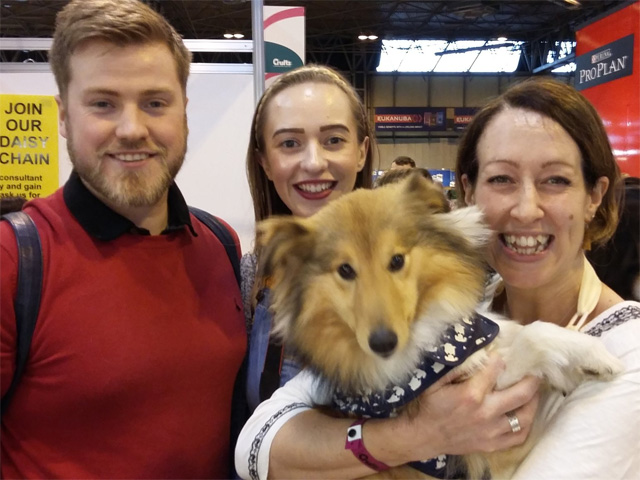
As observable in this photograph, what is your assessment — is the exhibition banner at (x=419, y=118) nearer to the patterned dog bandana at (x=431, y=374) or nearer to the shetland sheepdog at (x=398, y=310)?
the shetland sheepdog at (x=398, y=310)

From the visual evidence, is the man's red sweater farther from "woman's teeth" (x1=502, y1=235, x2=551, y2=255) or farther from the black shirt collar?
"woman's teeth" (x1=502, y1=235, x2=551, y2=255)

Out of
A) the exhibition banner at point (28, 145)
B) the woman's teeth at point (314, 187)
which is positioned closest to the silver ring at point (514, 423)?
the woman's teeth at point (314, 187)

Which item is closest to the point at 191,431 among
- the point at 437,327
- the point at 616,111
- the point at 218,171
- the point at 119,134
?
the point at 437,327

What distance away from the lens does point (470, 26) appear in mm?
20203

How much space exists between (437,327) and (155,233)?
1137 millimetres

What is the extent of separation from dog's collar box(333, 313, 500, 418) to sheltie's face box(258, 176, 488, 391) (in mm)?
34

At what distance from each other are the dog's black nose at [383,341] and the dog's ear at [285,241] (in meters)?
0.43

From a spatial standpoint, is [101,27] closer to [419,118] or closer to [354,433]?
[354,433]

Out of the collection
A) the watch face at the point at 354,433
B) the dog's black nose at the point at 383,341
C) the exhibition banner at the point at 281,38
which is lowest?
the watch face at the point at 354,433

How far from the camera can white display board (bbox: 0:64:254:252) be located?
4.21 m

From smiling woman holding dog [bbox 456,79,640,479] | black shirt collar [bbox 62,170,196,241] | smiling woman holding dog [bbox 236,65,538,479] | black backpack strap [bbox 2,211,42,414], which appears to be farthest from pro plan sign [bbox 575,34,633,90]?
black backpack strap [bbox 2,211,42,414]

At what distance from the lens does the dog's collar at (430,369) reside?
181 cm

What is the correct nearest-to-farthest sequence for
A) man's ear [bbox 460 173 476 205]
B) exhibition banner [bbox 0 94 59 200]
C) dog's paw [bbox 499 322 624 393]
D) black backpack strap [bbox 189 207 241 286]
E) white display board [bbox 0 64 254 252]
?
dog's paw [bbox 499 322 624 393] → man's ear [bbox 460 173 476 205] → black backpack strap [bbox 189 207 241 286] → exhibition banner [bbox 0 94 59 200] → white display board [bbox 0 64 254 252]

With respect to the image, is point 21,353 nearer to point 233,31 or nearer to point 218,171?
point 218,171
